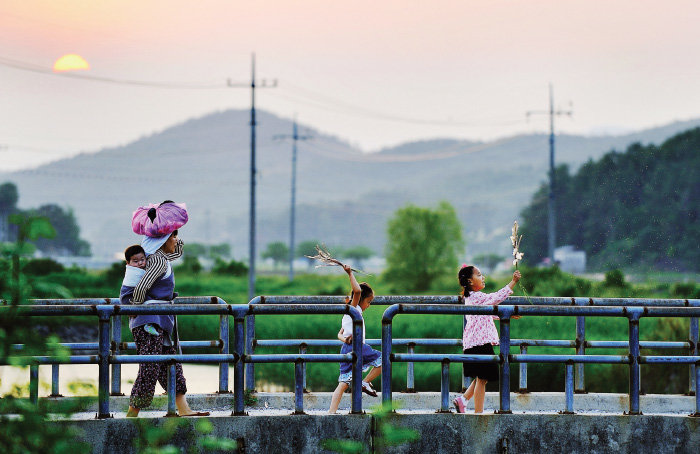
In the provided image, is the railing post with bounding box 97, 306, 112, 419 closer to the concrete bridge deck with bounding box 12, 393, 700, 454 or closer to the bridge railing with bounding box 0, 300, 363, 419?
the bridge railing with bounding box 0, 300, 363, 419

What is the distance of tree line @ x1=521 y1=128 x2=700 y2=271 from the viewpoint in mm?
75562

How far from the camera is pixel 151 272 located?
969 cm

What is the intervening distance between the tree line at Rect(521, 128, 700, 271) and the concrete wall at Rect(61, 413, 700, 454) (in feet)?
194

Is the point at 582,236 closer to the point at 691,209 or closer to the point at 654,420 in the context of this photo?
the point at 691,209

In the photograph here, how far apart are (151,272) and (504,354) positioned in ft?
9.77

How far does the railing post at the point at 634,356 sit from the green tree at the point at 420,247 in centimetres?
6697

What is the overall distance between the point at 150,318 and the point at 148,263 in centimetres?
48

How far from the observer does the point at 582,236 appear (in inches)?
3735

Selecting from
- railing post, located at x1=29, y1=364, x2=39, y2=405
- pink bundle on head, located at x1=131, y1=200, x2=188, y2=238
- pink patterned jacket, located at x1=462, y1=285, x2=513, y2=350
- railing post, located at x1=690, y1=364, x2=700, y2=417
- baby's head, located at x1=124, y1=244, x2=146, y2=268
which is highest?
pink bundle on head, located at x1=131, y1=200, x2=188, y2=238

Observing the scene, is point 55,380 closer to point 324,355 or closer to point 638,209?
point 324,355

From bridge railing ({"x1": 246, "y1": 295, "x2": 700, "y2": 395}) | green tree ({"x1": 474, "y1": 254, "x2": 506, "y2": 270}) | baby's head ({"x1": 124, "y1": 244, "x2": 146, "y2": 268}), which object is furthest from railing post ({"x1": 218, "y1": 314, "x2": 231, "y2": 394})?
green tree ({"x1": 474, "y1": 254, "x2": 506, "y2": 270})

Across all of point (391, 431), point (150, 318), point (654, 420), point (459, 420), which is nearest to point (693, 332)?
point (654, 420)

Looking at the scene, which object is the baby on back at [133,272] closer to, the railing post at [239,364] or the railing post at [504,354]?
the railing post at [239,364]

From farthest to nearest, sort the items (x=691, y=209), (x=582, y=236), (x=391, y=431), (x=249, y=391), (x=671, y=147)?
(x=582, y=236)
(x=671, y=147)
(x=691, y=209)
(x=249, y=391)
(x=391, y=431)
